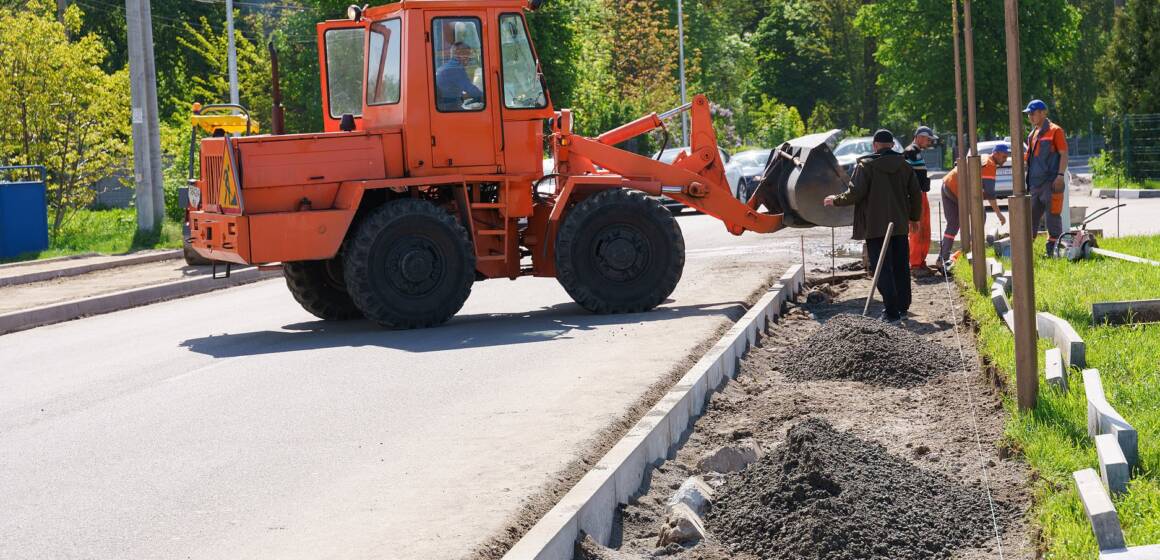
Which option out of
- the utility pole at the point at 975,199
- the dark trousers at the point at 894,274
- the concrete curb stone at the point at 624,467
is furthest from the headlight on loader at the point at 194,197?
the utility pole at the point at 975,199

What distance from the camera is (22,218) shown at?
2378 centimetres

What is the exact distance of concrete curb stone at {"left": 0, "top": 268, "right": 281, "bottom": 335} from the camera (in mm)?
15391

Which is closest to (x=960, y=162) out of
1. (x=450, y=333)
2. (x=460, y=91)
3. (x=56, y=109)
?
(x=460, y=91)

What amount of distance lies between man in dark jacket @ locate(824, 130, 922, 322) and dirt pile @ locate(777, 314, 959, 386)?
172cm

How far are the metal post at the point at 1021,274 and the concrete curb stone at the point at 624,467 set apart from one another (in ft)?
6.31

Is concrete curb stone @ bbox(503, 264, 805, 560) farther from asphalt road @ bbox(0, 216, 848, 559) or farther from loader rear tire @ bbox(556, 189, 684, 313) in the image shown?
loader rear tire @ bbox(556, 189, 684, 313)

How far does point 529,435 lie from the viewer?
26.2ft

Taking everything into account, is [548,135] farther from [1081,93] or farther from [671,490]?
[1081,93]

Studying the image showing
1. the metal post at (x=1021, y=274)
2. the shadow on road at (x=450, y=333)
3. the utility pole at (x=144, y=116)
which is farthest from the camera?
the utility pole at (x=144, y=116)

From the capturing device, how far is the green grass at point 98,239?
24469mm

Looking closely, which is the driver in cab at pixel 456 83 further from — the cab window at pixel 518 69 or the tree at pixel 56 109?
the tree at pixel 56 109

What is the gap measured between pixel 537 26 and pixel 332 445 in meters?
35.7

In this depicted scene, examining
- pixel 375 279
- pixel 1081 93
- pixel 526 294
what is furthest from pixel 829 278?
pixel 1081 93

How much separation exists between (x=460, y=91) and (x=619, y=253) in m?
2.17
